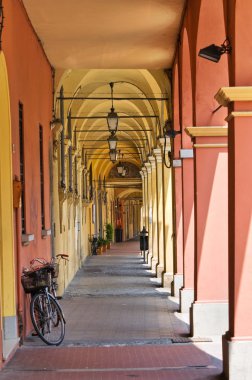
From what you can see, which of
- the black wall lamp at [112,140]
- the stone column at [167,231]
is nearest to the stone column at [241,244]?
the stone column at [167,231]

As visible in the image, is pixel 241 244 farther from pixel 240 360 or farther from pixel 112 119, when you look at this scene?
pixel 112 119

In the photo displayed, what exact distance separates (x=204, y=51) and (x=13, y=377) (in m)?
4.08

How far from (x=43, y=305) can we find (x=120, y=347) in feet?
4.47

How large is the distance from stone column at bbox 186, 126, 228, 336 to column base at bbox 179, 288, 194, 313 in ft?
8.22

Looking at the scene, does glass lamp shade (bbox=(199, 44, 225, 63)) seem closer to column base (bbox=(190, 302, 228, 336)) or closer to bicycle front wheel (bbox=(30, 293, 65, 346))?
column base (bbox=(190, 302, 228, 336))

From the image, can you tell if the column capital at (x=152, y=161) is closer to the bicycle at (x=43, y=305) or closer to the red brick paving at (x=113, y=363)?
the bicycle at (x=43, y=305)

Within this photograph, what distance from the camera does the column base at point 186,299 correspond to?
12.8m

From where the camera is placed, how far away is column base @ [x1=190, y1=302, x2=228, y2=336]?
404 inches

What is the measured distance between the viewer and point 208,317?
10.3 m

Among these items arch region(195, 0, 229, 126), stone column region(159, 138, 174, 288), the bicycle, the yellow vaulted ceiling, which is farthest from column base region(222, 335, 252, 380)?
stone column region(159, 138, 174, 288)

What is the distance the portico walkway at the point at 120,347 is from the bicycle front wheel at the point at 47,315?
171 mm

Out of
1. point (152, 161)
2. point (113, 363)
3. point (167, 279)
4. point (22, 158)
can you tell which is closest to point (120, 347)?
point (113, 363)

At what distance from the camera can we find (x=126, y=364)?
845 centimetres

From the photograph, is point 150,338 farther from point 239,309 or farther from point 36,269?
point 239,309
